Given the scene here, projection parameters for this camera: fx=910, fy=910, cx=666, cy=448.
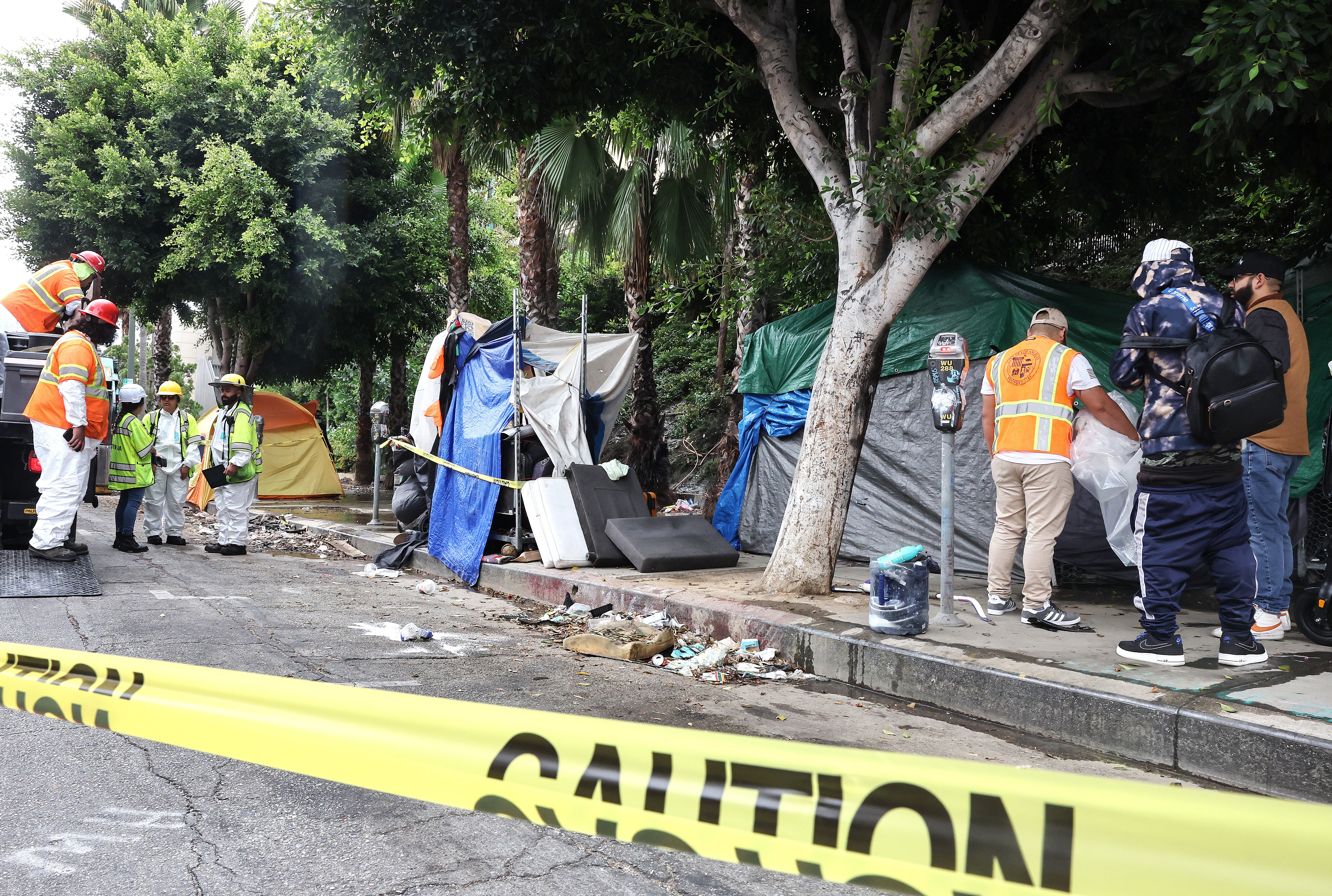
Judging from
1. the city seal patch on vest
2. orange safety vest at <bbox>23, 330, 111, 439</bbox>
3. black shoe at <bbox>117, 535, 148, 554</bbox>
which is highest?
the city seal patch on vest

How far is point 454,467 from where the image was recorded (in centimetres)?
895

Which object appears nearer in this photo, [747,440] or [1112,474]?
[1112,474]

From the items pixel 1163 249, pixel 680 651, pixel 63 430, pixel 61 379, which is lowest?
pixel 680 651

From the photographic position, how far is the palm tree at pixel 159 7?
19000mm

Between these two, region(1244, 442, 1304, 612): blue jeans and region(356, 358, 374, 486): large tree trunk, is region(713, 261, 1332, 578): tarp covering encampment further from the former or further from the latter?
region(356, 358, 374, 486): large tree trunk

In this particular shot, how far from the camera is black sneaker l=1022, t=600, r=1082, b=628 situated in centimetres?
546

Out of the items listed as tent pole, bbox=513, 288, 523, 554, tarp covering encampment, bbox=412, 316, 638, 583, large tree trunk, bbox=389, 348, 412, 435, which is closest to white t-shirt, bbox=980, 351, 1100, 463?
tarp covering encampment, bbox=412, 316, 638, 583

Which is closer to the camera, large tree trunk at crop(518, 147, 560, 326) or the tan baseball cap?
the tan baseball cap

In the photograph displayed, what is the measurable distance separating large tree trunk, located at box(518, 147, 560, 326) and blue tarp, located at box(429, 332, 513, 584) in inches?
151

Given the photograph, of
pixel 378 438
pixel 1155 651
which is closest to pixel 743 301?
pixel 378 438

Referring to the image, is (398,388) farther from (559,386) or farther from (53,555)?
(53,555)

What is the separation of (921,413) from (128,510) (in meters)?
8.22

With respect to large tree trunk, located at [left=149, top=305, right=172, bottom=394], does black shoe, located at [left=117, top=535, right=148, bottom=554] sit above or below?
below

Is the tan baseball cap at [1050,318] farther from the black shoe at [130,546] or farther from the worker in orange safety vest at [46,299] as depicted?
the black shoe at [130,546]
